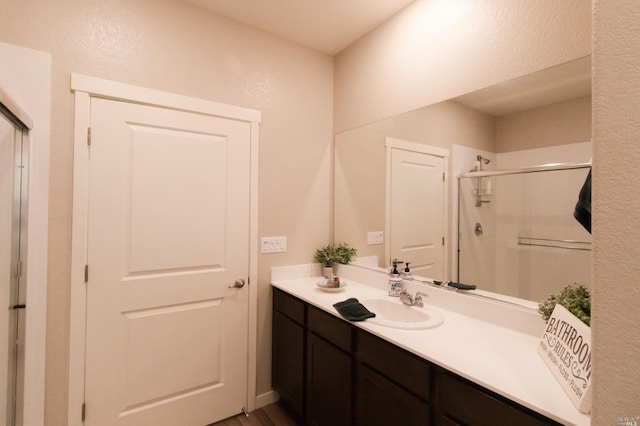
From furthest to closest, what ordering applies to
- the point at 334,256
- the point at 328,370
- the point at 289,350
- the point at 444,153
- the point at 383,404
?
1. the point at 334,256
2. the point at 289,350
3. the point at 444,153
4. the point at 328,370
5. the point at 383,404

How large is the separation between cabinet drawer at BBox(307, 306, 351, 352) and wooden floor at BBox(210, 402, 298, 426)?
29.4 inches

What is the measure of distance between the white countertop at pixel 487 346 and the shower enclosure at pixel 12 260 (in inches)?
54.4

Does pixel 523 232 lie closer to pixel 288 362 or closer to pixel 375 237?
pixel 375 237

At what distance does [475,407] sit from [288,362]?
1318 millimetres

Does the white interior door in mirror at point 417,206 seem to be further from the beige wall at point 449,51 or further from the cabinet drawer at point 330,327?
the cabinet drawer at point 330,327

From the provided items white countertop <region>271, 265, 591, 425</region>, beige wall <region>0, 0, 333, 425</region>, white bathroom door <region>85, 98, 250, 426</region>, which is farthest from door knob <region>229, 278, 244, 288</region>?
white countertop <region>271, 265, 591, 425</region>

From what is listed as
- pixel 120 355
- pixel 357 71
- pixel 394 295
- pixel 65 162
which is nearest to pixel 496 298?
→ pixel 394 295

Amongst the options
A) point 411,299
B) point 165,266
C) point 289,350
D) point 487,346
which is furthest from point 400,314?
point 165,266

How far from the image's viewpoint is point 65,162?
1600 mm

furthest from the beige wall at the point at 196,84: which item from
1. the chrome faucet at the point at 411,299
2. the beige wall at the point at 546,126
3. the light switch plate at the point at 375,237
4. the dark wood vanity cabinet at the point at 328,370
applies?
the beige wall at the point at 546,126

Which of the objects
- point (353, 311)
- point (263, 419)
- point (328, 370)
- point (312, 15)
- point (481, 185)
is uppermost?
point (312, 15)

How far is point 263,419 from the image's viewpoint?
2045 millimetres

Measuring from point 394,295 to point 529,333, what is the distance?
0.70 meters

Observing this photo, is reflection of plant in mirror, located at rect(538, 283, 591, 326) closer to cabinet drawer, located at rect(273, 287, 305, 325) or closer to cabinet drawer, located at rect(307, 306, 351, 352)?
cabinet drawer, located at rect(307, 306, 351, 352)
